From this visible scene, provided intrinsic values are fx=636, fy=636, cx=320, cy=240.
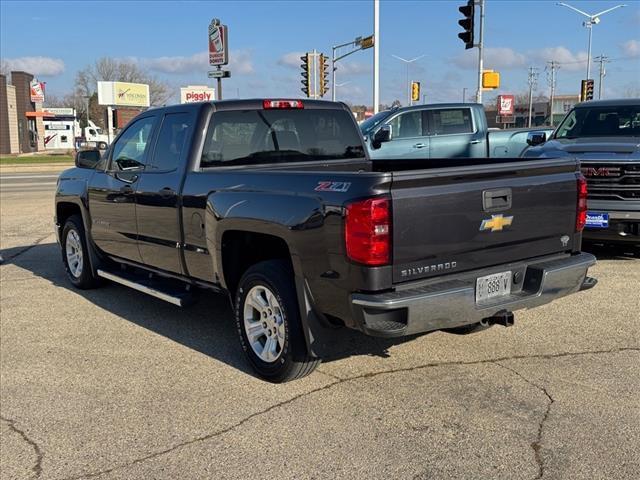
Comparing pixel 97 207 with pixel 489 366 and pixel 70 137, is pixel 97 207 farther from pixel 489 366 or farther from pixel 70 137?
pixel 70 137

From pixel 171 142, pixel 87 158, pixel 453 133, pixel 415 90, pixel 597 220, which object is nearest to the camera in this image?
pixel 171 142

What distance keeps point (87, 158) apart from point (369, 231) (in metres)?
4.35

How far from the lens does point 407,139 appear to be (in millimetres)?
13211

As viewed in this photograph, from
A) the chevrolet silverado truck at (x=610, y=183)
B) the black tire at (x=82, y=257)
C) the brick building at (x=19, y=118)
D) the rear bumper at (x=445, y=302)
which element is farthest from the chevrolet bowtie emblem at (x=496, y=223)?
the brick building at (x=19, y=118)

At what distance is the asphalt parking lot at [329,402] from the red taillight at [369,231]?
1010 millimetres

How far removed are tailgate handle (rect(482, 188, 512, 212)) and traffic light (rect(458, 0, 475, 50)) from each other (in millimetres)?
15538

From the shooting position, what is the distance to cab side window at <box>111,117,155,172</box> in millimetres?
5734

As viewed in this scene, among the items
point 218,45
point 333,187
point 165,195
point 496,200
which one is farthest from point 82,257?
point 218,45

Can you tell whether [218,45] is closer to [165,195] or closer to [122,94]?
[165,195]

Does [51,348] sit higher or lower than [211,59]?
lower

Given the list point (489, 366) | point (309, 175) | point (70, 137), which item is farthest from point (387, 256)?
point (70, 137)

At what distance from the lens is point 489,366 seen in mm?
4562

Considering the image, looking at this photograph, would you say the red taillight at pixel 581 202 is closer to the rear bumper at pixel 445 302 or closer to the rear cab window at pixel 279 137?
the rear bumper at pixel 445 302

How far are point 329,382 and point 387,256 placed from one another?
125 centimetres
